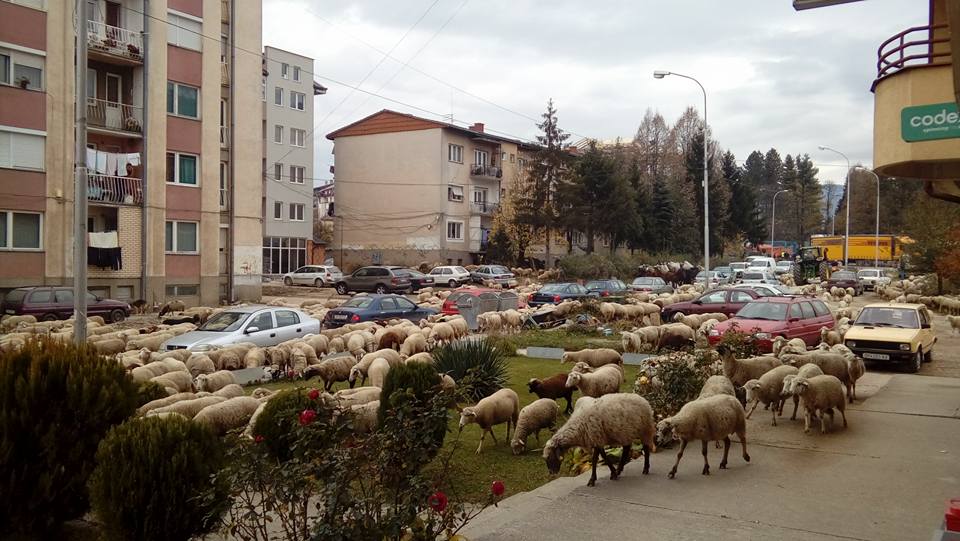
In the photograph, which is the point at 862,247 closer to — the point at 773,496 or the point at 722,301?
the point at 722,301

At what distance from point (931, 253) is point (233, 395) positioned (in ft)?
144

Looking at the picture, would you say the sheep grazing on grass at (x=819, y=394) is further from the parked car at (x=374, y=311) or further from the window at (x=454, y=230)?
the window at (x=454, y=230)

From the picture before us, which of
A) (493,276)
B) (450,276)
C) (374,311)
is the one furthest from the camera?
(493,276)

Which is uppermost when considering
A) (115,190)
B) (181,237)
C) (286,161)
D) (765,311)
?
(286,161)

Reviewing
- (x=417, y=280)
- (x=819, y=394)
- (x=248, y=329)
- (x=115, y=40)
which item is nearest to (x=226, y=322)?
(x=248, y=329)

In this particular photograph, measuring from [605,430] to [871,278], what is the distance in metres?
50.4

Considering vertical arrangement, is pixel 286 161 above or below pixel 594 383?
above

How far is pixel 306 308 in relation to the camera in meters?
29.1

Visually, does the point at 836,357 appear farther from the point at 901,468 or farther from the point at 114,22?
the point at 114,22

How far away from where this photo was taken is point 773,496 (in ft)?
23.9

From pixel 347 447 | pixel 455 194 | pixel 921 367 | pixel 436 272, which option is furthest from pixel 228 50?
pixel 347 447

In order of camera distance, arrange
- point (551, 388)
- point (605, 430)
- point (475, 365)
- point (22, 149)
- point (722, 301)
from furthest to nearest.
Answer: point (22, 149) < point (722, 301) < point (475, 365) < point (551, 388) < point (605, 430)

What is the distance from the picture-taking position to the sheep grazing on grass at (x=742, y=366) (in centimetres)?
1165

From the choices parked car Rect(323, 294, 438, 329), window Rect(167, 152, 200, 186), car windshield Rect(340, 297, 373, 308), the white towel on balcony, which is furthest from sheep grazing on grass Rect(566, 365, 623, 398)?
window Rect(167, 152, 200, 186)
